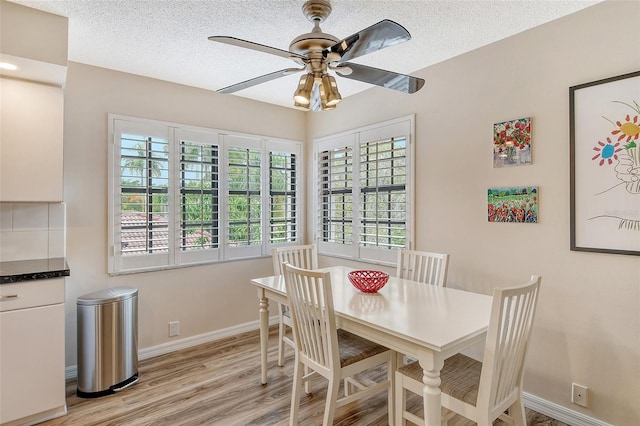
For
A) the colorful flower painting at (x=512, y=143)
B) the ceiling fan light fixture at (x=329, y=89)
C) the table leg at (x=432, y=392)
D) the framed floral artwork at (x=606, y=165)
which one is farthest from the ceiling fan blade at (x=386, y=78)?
the table leg at (x=432, y=392)

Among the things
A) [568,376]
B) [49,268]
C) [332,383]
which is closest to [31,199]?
[49,268]

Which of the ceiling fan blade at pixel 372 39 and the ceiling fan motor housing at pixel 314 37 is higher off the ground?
the ceiling fan motor housing at pixel 314 37

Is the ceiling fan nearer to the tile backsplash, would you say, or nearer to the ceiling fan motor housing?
the ceiling fan motor housing

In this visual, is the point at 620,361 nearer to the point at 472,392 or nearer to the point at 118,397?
the point at 472,392

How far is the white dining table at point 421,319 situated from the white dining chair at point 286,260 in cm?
42

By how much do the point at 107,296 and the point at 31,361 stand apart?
1.89 feet

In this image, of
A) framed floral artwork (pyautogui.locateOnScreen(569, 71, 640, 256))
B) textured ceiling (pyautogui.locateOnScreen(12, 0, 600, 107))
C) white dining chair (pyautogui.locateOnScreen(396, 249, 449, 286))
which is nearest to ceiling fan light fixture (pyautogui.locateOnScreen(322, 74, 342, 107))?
textured ceiling (pyautogui.locateOnScreen(12, 0, 600, 107))

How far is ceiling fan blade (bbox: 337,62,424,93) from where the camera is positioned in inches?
73.2

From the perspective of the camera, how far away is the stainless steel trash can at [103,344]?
243 cm

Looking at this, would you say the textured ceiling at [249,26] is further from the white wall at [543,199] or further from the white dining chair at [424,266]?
the white dining chair at [424,266]

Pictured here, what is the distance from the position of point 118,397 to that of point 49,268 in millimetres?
1059

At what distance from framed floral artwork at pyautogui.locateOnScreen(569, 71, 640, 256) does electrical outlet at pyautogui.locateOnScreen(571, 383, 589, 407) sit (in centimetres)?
85

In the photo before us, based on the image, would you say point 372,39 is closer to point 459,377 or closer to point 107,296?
point 459,377

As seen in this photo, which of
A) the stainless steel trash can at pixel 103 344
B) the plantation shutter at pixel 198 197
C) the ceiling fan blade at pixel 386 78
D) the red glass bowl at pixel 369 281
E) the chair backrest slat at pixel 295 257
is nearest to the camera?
the ceiling fan blade at pixel 386 78
